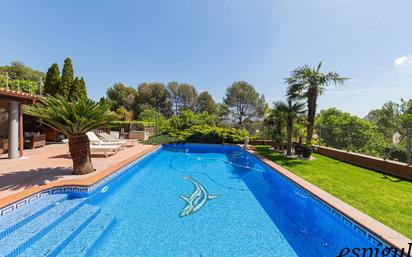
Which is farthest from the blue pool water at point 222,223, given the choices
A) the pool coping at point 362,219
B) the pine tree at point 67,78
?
the pine tree at point 67,78

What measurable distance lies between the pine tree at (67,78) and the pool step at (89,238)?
800 inches

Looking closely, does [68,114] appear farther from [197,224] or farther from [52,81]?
[52,81]

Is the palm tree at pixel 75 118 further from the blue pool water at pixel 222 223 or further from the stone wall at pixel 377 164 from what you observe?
the stone wall at pixel 377 164

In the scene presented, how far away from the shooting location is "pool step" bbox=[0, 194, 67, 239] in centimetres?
301

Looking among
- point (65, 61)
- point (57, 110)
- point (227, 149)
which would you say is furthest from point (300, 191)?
point (65, 61)

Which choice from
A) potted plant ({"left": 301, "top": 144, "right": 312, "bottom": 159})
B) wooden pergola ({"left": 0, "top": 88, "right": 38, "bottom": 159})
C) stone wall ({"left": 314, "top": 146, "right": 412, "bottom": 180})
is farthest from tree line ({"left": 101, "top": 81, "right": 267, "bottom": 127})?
wooden pergola ({"left": 0, "top": 88, "right": 38, "bottom": 159})

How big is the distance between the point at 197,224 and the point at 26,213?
3.24m

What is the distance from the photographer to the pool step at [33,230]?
2590mm

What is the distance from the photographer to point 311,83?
9.85 metres

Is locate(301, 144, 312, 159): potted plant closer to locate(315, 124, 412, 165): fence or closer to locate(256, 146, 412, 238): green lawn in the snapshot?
locate(256, 146, 412, 238): green lawn

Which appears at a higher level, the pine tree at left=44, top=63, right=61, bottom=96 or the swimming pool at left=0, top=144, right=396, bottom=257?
the pine tree at left=44, top=63, right=61, bottom=96

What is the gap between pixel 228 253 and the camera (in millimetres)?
3016

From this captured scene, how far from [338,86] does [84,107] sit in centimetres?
1187

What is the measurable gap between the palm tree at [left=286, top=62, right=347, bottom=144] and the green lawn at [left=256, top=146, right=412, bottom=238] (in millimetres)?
3338
